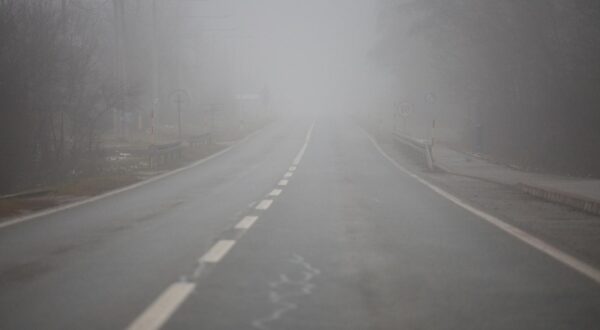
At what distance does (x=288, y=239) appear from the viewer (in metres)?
7.98

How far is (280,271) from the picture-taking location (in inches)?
243

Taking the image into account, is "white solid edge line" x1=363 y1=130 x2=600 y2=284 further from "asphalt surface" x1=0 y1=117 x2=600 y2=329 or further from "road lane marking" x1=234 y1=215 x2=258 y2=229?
"road lane marking" x1=234 y1=215 x2=258 y2=229

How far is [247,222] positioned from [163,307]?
4596mm

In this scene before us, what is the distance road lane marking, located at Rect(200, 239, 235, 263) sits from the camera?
6707 millimetres

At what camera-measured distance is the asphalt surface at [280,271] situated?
4.67 m

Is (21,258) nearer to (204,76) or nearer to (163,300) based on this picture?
(163,300)

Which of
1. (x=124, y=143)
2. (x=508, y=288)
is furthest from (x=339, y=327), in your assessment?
(x=124, y=143)

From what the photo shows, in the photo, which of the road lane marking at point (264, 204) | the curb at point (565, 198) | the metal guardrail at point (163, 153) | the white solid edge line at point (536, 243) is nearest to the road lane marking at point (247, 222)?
the road lane marking at point (264, 204)

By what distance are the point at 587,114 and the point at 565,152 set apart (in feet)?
6.77

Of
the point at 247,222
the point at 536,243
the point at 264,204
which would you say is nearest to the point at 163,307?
the point at 247,222

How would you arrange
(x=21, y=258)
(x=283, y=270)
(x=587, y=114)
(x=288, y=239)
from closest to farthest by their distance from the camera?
(x=283, y=270) < (x=21, y=258) < (x=288, y=239) < (x=587, y=114)

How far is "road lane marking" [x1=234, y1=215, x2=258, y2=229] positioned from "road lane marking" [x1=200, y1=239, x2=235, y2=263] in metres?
1.18

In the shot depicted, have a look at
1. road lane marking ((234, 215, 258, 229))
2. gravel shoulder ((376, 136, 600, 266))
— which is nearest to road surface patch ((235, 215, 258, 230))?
road lane marking ((234, 215, 258, 229))

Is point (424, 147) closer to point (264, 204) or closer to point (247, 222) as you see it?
point (264, 204)
